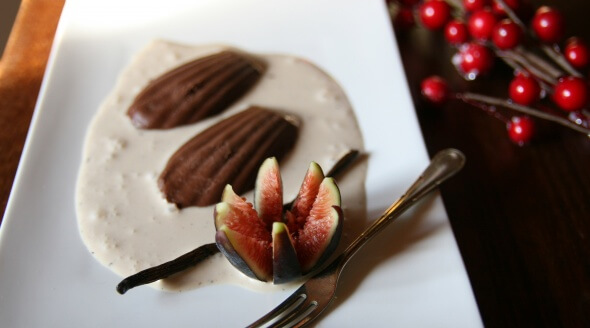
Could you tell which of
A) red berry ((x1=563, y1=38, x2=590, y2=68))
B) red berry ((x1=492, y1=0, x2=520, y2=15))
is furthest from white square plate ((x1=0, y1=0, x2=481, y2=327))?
red berry ((x1=563, y1=38, x2=590, y2=68))

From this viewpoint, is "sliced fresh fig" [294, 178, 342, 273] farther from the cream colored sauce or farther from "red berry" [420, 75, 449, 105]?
"red berry" [420, 75, 449, 105]

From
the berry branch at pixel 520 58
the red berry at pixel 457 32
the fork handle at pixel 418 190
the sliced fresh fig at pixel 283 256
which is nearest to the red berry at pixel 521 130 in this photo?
the berry branch at pixel 520 58

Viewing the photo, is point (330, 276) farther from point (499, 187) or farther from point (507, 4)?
point (507, 4)

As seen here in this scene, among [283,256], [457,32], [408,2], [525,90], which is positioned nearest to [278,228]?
[283,256]

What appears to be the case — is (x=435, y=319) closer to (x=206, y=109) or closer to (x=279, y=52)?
(x=206, y=109)

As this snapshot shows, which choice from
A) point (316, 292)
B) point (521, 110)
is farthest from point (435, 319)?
point (521, 110)

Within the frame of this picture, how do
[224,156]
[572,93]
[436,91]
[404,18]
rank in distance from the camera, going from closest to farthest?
[224,156] < [572,93] < [436,91] < [404,18]
